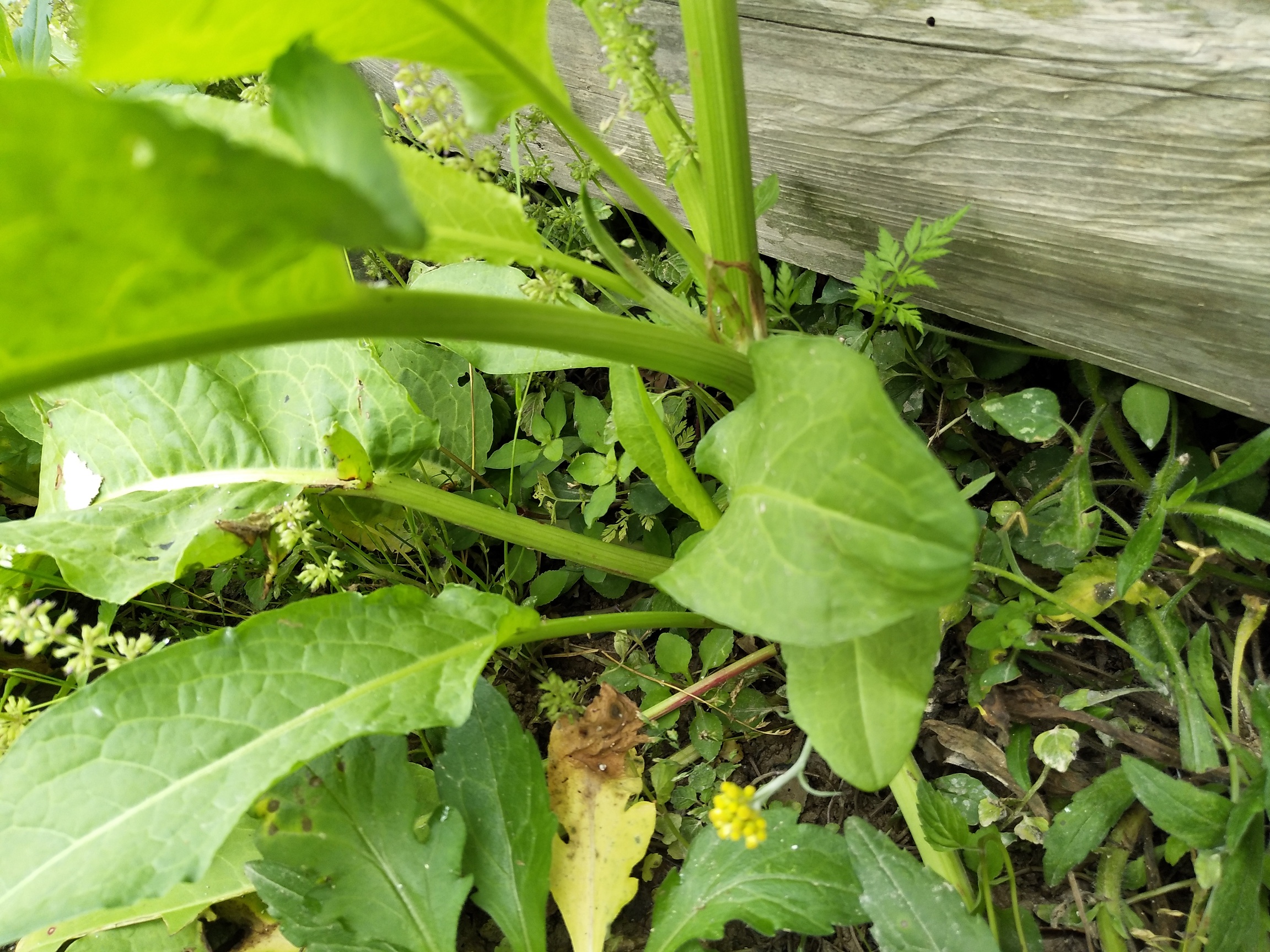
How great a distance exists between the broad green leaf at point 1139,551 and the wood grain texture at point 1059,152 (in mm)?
262

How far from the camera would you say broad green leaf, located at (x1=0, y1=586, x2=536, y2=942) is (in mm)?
1201

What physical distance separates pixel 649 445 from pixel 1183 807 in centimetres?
101

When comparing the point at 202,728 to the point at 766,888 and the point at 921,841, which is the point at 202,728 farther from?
the point at 921,841

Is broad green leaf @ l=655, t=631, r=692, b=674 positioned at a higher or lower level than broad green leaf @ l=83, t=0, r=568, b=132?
lower

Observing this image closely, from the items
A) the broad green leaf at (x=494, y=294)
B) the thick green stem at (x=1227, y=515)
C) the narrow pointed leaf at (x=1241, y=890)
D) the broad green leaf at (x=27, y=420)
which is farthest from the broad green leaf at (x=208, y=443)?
the narrow pointed leaf at (x=1241, y=890)

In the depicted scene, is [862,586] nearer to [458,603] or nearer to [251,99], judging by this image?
[458,603]

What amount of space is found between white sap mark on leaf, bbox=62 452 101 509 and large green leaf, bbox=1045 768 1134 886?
2.04 metres

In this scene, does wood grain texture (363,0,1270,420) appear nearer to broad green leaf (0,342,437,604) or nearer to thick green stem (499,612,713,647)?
thick green stem (499,612,713,647)

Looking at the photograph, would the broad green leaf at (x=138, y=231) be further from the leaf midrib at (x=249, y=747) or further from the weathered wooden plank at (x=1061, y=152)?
the weathered wooden plank at (x=1061, y=152)

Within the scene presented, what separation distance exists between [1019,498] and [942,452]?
0.18m

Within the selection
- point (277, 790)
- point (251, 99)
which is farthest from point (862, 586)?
point (251, 99)

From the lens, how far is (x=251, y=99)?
1837 mm

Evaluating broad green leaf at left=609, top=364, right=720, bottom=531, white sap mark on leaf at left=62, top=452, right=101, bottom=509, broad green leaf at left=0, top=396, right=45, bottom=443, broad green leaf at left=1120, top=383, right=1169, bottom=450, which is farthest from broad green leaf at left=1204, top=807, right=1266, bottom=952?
broad green leaf at left=0, top=396, right=45, bottom=443

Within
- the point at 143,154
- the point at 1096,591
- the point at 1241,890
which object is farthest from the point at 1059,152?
the point at 143,154
